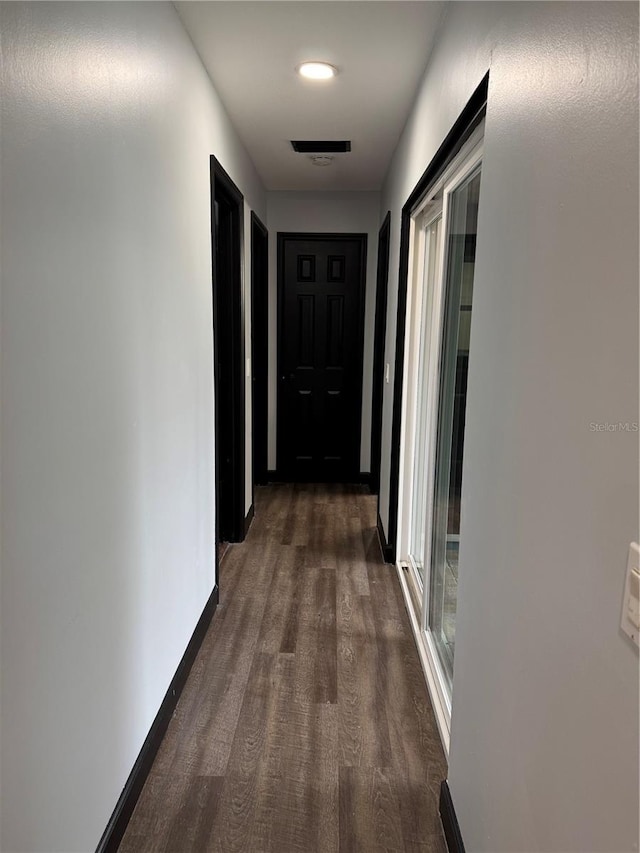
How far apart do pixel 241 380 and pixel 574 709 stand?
2973 mm

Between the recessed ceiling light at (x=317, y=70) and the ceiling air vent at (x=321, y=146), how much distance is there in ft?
3.23

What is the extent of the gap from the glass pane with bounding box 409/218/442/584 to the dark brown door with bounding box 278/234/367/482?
6.77ft

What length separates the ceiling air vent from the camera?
141 inches

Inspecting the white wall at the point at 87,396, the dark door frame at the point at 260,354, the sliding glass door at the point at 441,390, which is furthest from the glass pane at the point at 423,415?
the dark door frame at the point at 260,354

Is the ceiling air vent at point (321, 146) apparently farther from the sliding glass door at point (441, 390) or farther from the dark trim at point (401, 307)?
the sliding glass door at point (441, 390)

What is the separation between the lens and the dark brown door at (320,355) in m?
5.16

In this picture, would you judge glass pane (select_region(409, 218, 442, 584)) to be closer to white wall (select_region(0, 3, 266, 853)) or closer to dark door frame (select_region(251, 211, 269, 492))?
white wall (select_region(0, 3, 266, 853))

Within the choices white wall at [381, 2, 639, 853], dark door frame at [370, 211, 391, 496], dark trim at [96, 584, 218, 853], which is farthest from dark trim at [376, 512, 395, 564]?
white wall at [381, 2, 639, 853]

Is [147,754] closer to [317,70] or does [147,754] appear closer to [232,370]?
[232,370]

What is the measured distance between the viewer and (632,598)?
72cm

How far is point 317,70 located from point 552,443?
218 cm

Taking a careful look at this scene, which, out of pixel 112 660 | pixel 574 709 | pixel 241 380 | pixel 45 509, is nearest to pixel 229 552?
pixel 241 380

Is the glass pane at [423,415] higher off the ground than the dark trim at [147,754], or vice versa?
the glass pane at [423,415]

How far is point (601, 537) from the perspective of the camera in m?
0.81
